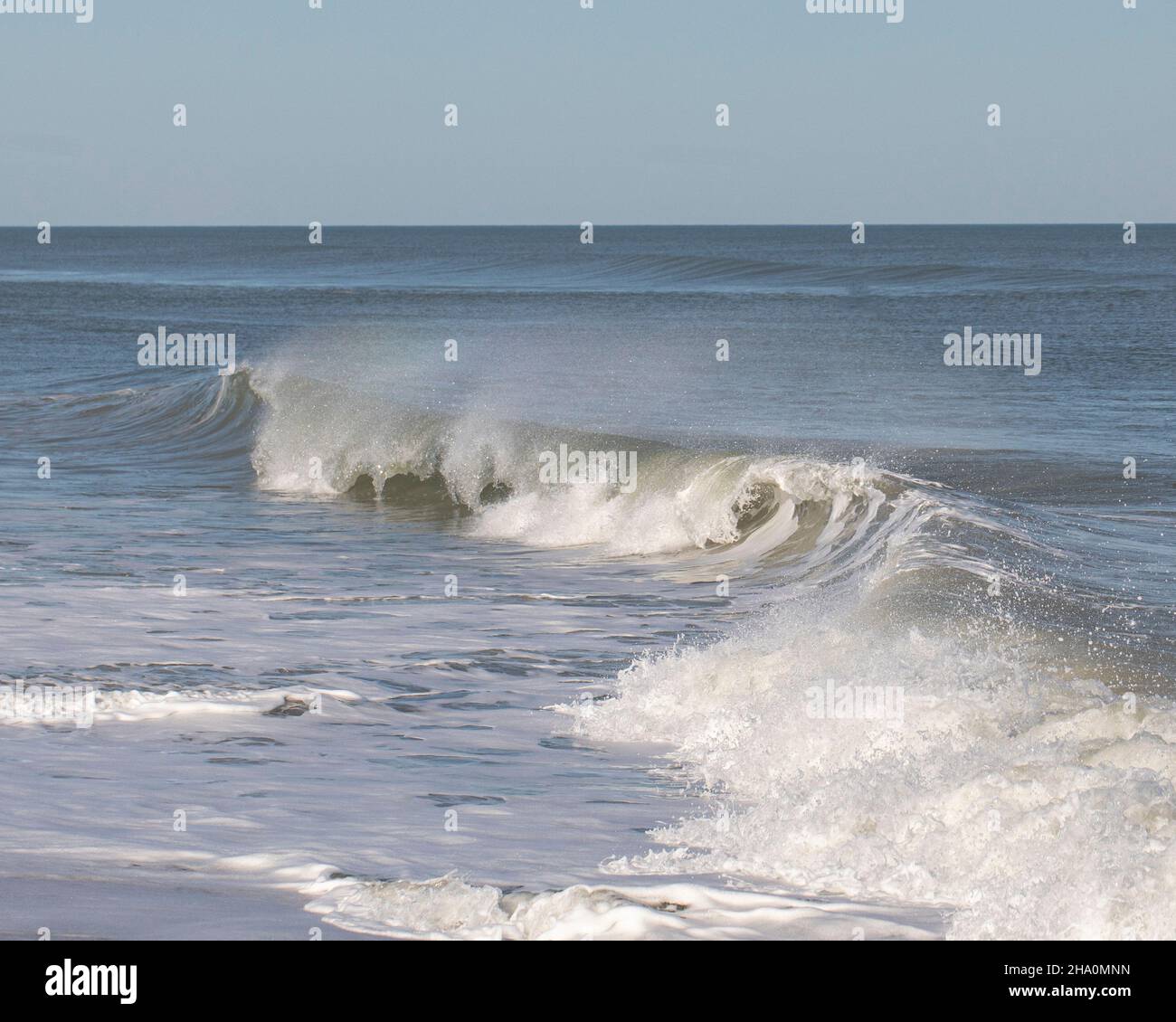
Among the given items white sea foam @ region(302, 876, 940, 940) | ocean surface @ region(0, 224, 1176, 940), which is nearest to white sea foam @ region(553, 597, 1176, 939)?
ocean surface @ region(0, 224, 1176, 940)

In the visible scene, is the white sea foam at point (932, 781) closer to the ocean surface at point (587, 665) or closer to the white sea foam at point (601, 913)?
the ocean surface at point (587, 665)

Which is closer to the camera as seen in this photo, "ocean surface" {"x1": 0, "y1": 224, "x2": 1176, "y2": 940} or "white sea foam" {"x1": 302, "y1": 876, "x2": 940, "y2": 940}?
"white sea foam" {"x1": 302, "y1": 876, "x2": 940, "y2": 940}

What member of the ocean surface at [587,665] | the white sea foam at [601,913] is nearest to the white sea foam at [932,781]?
the ocean surface at [587,665]

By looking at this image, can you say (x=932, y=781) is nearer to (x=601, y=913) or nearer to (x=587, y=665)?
(x=601, y=913)

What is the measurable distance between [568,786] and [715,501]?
8.39m

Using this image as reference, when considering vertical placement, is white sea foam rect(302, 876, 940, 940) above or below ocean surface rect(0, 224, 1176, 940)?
below

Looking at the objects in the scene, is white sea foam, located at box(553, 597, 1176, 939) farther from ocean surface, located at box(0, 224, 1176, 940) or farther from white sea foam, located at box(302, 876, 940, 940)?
white sea foam, located at box(302, 876, 940, 940)

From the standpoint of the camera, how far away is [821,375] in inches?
1132

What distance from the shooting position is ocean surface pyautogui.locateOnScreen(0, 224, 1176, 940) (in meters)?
4.85

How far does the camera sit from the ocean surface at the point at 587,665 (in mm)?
4848

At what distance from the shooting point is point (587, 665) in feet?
28.4
